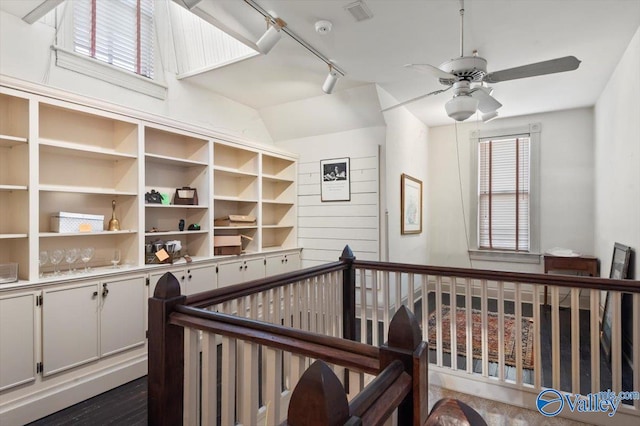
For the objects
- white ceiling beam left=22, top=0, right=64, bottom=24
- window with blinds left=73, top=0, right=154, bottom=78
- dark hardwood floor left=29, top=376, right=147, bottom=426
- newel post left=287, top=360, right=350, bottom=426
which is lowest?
dark hardwood floor left=29, top=376, right=147, bottom=426

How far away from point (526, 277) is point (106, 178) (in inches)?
143

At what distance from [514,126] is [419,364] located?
18.8ft

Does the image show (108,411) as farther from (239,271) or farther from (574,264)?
(574,264)

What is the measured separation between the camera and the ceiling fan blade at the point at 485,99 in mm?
2793

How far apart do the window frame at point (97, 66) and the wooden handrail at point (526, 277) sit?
2833mm

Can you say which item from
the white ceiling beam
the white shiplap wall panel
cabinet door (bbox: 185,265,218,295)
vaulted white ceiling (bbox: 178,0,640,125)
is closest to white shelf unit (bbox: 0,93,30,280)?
the white ceiling beam

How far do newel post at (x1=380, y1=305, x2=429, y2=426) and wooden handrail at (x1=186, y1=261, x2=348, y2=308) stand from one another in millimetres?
963

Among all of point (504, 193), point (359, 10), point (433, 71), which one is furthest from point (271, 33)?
point (504, 193)

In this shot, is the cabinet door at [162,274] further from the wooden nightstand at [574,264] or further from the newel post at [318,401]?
the wooden nightstand at [574,264]

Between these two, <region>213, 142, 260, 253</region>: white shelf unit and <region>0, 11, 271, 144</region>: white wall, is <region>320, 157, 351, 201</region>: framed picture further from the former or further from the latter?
<region>0, 11, 271, 144</region>: white wall

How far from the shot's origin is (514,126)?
18.1 feet

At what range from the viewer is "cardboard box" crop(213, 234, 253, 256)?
12.8 feet

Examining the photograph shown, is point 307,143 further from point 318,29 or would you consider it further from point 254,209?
point 318,29

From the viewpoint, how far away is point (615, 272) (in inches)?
140
